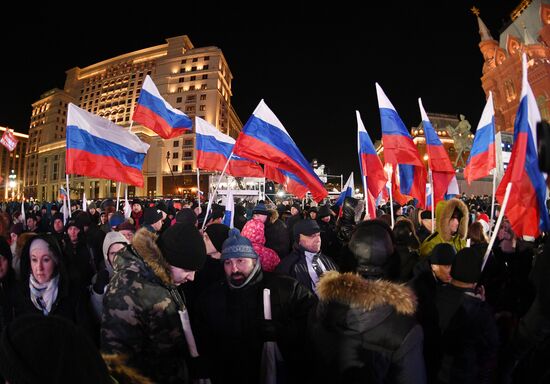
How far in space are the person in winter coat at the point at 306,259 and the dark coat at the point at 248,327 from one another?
0.86 m

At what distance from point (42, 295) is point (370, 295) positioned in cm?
284

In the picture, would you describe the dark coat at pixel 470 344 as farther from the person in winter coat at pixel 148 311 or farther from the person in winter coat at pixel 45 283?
the person in winter coat at pixel 45 283

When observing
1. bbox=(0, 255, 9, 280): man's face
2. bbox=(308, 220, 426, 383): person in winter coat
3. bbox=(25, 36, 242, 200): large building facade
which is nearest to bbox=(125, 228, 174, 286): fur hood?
bbox=(308, 220, 426, 383): person in winter coat

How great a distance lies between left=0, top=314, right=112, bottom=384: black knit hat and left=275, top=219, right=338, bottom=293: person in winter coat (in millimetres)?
2805

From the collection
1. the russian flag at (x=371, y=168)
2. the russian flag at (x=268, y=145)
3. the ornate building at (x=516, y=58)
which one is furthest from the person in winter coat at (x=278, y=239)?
the ornate building at (x=516, y=58)

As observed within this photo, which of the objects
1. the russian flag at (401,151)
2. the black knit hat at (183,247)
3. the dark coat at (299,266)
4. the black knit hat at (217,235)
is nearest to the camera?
the black knit hat at (183,247)

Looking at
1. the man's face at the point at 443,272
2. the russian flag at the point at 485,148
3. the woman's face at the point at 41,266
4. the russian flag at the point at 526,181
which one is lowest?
the man's face at the point at 443,272

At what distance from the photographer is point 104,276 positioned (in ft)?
11.9

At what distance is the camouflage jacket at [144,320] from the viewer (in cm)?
188

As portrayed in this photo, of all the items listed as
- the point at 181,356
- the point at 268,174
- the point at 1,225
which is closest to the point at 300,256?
the point at 181,356

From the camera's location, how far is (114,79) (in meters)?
83.9

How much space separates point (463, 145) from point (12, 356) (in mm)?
50220

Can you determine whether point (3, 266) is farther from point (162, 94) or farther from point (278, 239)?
point (162, 94)

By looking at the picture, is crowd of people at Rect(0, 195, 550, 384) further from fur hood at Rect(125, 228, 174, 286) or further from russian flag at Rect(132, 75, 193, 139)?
russian flag at Rect(132, 75, 193, 139)
